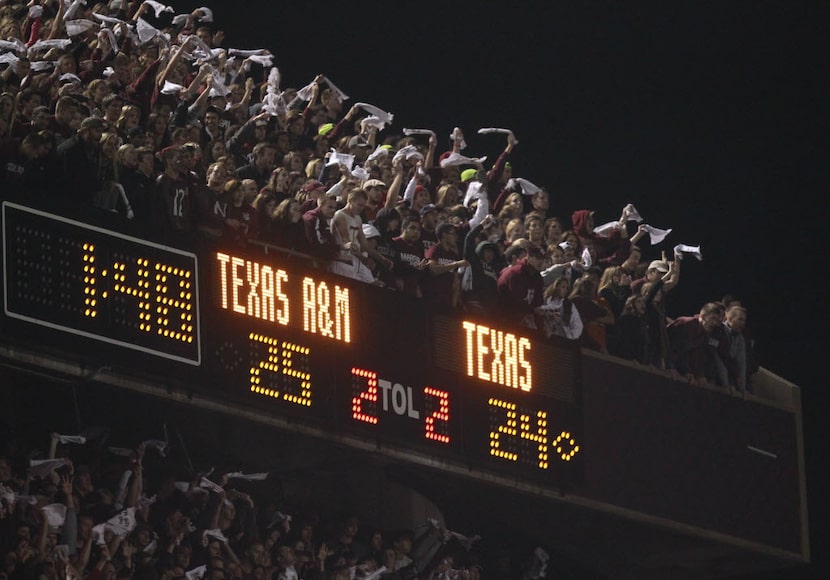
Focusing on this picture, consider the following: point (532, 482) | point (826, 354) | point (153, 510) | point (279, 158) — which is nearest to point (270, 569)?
point (153, 510)

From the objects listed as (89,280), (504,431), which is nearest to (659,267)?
(504,431)

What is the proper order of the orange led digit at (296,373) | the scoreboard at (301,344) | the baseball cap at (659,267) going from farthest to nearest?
the baseball cap at (659,267) < the orange led digit at (296,373) < the scoreboard at (301,344)

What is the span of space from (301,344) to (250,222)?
0.97 meters

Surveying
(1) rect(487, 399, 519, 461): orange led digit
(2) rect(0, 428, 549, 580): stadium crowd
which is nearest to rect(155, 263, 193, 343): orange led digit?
(2) rect(0, 428, 549, 580): stadium crowd

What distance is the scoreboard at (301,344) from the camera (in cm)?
1644

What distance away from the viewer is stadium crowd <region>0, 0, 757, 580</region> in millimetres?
16641

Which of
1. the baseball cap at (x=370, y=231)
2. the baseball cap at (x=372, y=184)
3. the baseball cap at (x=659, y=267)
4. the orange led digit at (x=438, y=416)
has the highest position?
the baseball cap at (x=659, y=267)

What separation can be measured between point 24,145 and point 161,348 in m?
1.69

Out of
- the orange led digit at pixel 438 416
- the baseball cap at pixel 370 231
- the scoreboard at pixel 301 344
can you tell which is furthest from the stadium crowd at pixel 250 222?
the orange led digit at pixel 438 416

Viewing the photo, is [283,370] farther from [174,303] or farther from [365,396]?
[174,303]

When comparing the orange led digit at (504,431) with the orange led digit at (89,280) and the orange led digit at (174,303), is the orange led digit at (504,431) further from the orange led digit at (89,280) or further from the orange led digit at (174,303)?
the orange led digit at (89,280)

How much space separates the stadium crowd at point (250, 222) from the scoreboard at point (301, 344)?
0.70ft

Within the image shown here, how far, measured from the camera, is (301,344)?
1773 cm

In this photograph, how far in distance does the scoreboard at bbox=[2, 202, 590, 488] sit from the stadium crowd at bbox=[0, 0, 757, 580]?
0.21 metres
